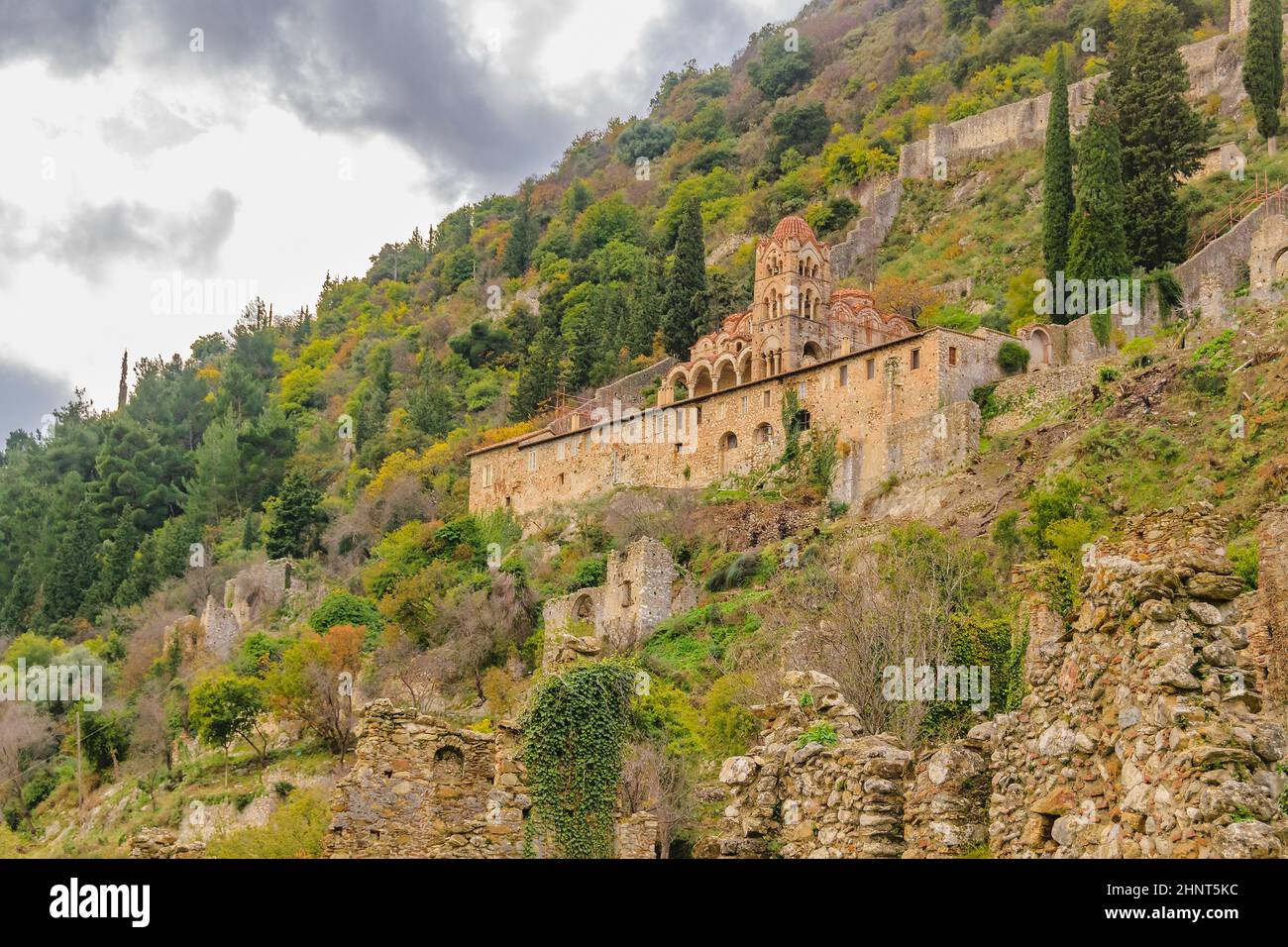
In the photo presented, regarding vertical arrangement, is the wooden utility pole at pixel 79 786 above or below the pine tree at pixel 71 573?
below

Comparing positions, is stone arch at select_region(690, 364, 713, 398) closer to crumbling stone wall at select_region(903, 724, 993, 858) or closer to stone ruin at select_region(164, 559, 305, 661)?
stone ruin at select_region(164, 559, 305, 661)

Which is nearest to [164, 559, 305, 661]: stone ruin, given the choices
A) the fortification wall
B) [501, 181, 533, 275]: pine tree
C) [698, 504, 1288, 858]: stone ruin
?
the fortification wall

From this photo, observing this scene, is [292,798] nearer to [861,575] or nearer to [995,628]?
[861,575]

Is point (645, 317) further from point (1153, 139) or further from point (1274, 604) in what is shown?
point (1274, 604)

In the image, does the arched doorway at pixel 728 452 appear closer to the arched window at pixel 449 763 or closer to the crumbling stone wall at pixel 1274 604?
the crumbling stone wall at pixel 1274 604

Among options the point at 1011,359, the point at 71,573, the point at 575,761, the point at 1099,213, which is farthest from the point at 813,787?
the point at 71,573

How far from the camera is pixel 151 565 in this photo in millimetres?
88000

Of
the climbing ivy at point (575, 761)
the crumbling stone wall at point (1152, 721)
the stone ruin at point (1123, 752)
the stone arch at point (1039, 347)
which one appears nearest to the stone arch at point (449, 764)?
the climbing ivy at point (575, 761)

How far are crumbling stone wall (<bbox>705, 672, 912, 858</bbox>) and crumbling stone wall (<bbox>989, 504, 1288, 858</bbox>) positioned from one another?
1.98 m

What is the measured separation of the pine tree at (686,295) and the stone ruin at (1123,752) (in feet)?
233

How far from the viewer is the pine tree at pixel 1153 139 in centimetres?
6031

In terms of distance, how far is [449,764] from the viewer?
50.5 ft

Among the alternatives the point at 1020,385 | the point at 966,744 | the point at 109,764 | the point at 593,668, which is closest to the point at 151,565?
the point at 109,764

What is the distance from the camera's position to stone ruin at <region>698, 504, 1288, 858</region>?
7934 mm
